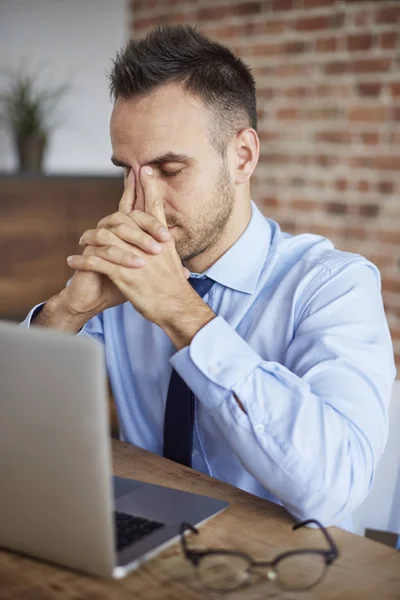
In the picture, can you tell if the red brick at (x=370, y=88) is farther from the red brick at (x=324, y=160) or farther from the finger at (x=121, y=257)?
the finger at (x=121, y=257)

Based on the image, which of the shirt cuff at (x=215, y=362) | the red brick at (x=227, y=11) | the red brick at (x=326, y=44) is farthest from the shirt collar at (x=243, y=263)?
the red brick at (x=227, y=11)

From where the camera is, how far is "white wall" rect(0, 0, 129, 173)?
14.0ft

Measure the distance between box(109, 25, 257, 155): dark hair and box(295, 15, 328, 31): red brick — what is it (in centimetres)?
156

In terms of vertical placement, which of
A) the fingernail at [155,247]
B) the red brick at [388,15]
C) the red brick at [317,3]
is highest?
the red brick at [317,3]

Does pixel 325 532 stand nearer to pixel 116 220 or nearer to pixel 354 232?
pixel 116 220

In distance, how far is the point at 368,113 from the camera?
3.00 m

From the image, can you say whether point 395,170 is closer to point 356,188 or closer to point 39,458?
point 356,188

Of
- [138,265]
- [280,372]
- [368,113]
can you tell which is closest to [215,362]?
[280,372]

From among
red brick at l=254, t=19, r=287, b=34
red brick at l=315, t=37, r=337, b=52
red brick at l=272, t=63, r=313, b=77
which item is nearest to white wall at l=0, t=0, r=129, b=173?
red brick at l=254, t=19, r=287, b=34

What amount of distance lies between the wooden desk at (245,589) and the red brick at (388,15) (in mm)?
2258

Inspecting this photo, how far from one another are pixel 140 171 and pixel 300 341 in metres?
0.46

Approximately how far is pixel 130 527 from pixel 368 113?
235 centimetres

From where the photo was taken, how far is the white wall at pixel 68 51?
14.0 ft

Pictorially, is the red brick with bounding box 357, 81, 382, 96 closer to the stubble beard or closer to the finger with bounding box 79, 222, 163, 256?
Answer: the stubble beard
